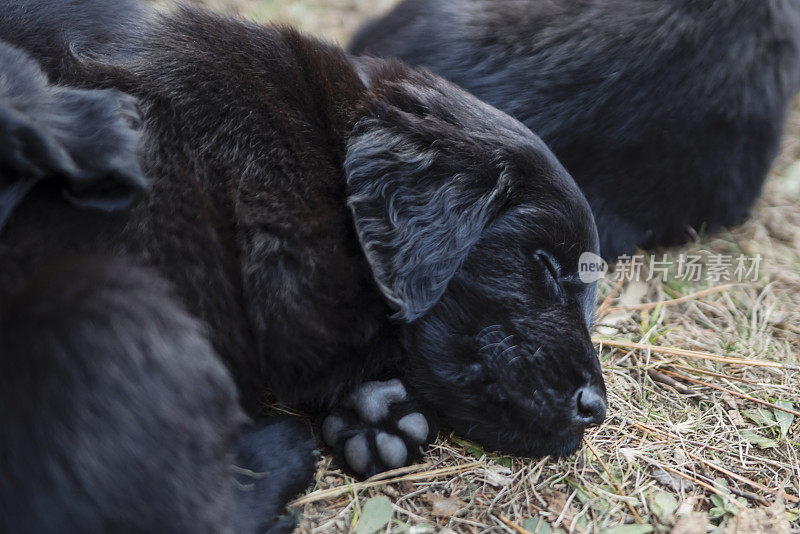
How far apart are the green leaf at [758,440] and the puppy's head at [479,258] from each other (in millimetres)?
683

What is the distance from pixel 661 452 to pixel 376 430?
1.07 meters

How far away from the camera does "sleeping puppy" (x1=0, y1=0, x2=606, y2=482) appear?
7.61ft

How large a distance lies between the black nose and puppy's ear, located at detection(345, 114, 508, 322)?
616mm

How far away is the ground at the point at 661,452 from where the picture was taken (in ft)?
8.13

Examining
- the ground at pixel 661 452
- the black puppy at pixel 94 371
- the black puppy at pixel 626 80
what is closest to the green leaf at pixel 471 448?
the ground at pixel 661 452

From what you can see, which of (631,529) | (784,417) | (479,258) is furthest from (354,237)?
(784,417)

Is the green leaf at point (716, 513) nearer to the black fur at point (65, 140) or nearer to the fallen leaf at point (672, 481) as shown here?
the fallen leaf at point (672, 481)

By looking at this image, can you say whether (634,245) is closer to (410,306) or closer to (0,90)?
(410,306)

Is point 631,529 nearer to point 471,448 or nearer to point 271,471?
point 471,448

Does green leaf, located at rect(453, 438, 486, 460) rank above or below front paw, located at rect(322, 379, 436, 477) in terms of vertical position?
below

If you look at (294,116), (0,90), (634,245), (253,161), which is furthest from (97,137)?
(634,245)

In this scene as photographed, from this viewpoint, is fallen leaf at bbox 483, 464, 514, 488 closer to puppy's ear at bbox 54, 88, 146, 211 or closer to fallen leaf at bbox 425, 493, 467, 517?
fallen leaf at bbox 425, 493, 467, 517

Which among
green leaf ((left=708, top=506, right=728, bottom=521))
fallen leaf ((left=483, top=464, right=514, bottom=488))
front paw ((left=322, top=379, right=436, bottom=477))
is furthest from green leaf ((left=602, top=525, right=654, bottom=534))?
front paw ((left=322, top=379, right=436, bottom=477))

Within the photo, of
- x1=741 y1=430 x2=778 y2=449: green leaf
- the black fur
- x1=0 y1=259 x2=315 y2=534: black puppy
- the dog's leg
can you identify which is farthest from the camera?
x1=741 y1=430 x2=778 y2=449: green leaf
